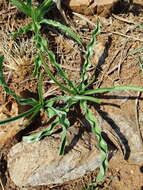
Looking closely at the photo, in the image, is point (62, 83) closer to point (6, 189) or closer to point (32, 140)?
Result: point (32, 140)

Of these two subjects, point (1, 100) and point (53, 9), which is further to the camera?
point (53, 9)

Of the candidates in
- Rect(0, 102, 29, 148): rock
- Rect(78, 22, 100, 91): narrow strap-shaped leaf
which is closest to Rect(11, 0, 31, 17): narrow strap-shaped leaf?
Rect(78, 22, 100, 91): narrow strap-shaped leaf

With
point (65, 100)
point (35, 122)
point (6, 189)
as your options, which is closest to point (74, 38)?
point (65, 100)

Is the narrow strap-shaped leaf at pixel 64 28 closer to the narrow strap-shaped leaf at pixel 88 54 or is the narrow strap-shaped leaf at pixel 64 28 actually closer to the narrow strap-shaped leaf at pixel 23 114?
the narrow strap-shaped leaf at pixel 88 54

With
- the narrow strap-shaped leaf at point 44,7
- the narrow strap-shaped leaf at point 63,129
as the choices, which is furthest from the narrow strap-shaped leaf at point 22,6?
the narrow strap-shaped leaf at point 63,129

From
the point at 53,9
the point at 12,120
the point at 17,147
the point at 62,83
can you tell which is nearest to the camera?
the point at 12,120

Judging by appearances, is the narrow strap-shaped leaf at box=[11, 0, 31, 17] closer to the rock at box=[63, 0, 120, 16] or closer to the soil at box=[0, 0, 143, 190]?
the soil at box=[0, 0, 143, 190]
